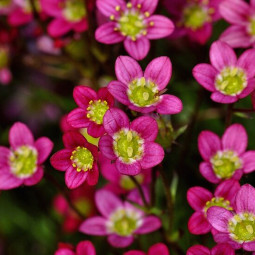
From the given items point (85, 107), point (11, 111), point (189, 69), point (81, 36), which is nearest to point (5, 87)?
point (11, 111)

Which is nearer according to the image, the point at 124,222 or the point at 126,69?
the point at 126,69

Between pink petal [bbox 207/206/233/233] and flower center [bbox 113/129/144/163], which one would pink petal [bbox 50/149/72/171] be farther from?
pink petal [bbox 207/206/233/233]

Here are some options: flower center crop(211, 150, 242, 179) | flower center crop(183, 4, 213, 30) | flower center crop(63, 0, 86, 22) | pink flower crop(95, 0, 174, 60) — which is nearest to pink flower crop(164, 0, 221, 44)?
flower center crop(183, 4, 213, 30)

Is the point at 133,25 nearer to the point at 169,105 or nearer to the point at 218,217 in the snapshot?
the point at 169,105

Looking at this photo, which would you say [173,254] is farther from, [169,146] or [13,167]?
[13,167]

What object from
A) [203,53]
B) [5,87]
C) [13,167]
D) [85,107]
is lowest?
[5,87]

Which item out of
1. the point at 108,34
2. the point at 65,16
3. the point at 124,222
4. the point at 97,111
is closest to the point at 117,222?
the point at 124,222
